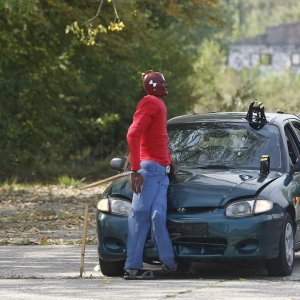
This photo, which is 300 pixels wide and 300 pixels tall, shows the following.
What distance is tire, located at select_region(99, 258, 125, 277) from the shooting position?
1230cm

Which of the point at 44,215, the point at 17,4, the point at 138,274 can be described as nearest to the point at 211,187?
the point at 138,274

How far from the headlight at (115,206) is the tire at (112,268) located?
1.75ft

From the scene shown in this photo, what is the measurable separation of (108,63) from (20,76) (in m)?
5.44

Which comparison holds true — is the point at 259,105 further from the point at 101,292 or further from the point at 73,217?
the point at 73,217

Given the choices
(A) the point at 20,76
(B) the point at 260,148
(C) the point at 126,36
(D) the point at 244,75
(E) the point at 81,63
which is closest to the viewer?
(B) the point at 260,148

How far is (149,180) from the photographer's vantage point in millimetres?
11938

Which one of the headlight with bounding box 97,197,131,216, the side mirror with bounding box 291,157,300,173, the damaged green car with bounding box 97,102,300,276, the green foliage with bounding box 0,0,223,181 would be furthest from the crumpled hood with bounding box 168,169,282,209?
the green foliage with bounding box 0,0,223,181

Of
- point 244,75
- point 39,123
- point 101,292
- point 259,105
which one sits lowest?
point 244,75

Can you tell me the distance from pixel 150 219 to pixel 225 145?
1491mm

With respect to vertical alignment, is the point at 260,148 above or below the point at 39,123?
above

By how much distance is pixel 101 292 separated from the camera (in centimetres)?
1080

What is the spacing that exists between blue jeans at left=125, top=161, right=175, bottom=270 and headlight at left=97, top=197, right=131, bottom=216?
0.44 ft

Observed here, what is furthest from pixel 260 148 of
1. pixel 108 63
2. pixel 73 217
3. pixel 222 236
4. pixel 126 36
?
pixel 108 63

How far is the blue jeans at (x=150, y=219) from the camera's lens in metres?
11.7
